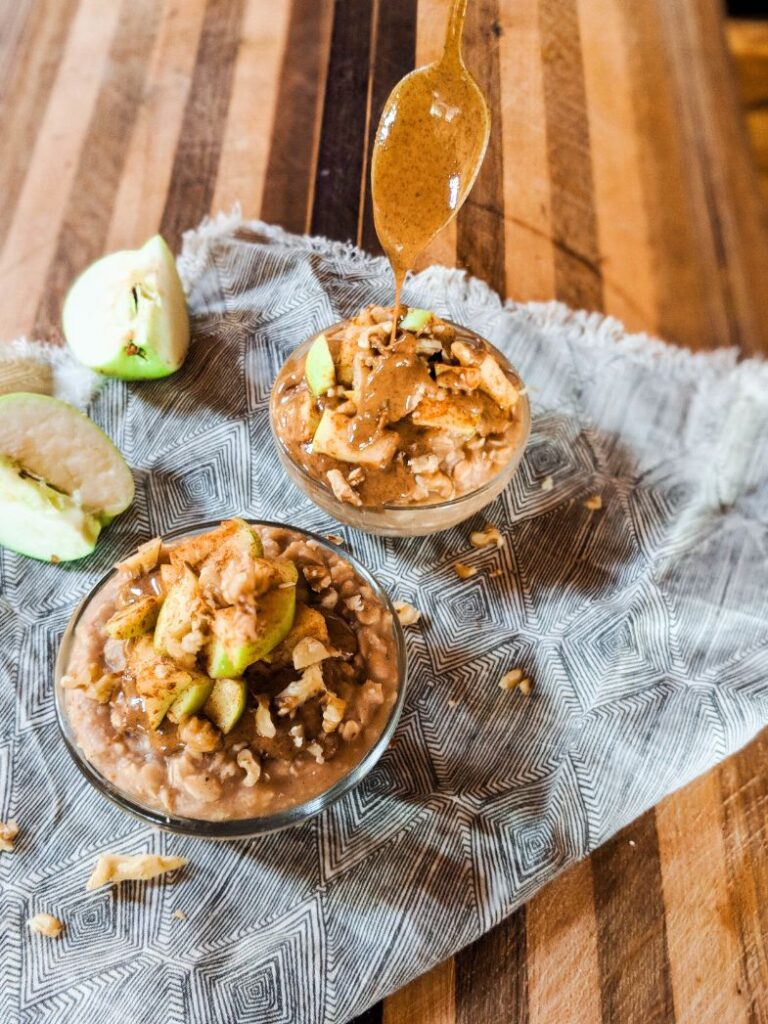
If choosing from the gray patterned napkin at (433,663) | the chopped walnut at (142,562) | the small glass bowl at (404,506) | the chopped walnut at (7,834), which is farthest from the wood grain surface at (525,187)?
the chopped walnut at (142,562)

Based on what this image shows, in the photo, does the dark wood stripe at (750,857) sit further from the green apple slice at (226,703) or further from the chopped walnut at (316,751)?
the green apple slice at (226,703)

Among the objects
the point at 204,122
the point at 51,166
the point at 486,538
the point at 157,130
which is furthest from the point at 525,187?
the point at 51,166

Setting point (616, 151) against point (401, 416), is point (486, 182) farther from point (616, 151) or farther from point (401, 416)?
point (401, 416)

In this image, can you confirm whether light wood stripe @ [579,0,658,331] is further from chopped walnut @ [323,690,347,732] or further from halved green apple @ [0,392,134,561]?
halved green apple @ [0,392,134,561]

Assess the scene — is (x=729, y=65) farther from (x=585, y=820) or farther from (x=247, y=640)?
(x=585, y=820)

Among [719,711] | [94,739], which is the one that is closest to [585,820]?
[719,711]

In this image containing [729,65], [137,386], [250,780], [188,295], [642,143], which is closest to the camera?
[729,65]

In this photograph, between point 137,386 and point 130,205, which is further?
point 130,205
